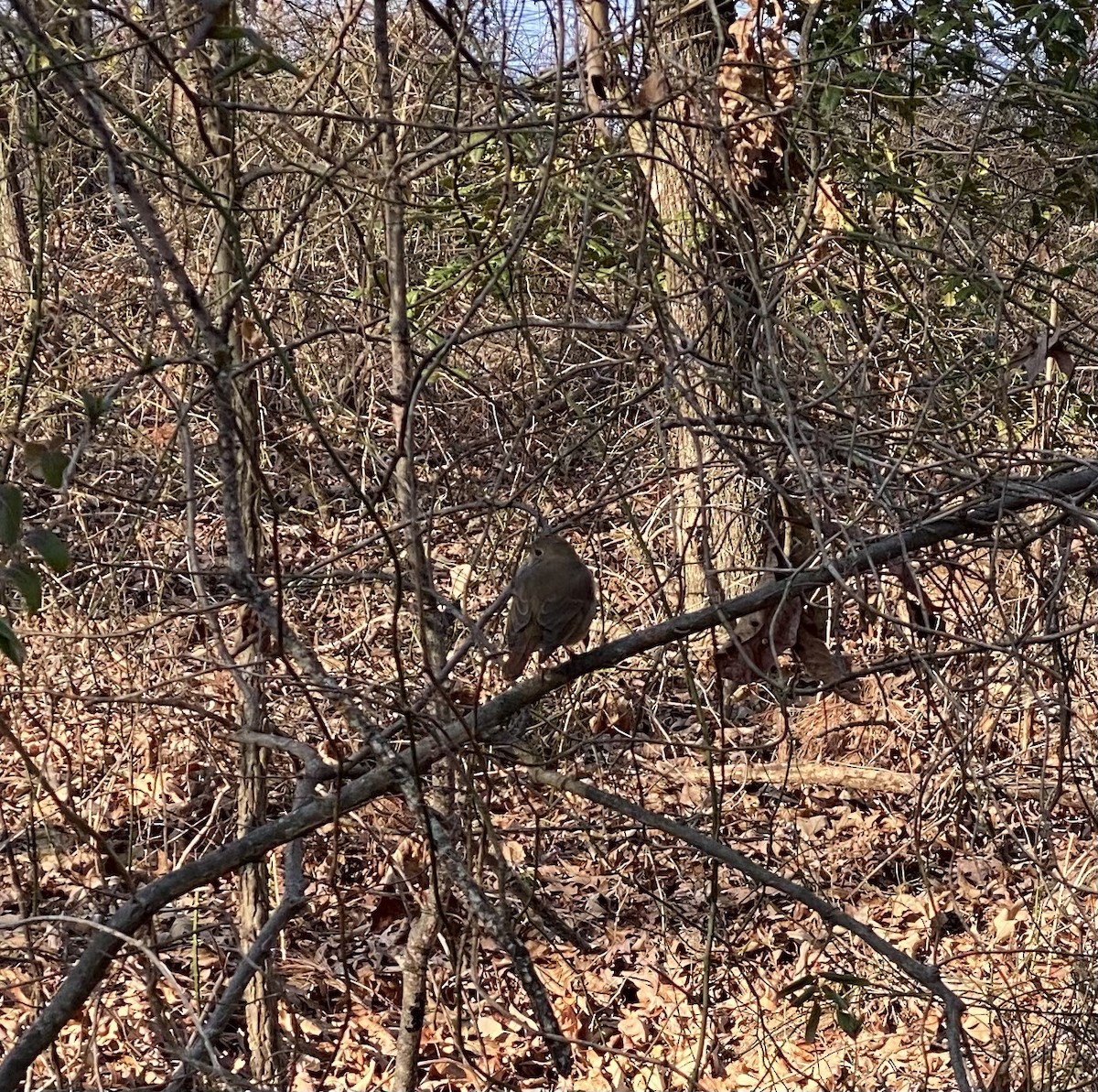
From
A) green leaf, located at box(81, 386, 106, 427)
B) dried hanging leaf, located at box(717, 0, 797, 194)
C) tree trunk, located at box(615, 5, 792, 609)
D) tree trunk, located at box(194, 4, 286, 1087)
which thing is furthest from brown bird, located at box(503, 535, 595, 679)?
green leaf, located at box(81, 386, 106, 427)

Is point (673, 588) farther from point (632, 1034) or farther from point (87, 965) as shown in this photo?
point (87, 965)

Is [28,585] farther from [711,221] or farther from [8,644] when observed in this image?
[711,221]

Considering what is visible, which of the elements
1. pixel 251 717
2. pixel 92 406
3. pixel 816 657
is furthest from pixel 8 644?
pixel 816 657

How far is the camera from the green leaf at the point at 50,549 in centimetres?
187

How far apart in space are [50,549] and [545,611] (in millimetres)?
2526

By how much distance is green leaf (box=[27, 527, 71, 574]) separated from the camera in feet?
6.13

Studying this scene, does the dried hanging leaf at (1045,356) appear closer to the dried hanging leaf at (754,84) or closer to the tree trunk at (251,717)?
the dried hanging leaf at (754,84)

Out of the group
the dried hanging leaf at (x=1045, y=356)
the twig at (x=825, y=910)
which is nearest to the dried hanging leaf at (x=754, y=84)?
the dried hanging leaf at (x=1045, y=356)

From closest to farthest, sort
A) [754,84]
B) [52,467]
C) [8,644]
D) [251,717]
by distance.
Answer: [8,644] → [52,467] → [251,717] → [754,84]

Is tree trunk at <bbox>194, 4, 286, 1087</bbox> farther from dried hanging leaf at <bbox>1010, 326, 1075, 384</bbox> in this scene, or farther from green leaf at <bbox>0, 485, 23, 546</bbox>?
dried hanging leaf at <bbox>1010, 326, 1075, 384</bbox>

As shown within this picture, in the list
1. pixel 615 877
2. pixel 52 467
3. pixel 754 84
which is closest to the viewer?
pixel 52 467

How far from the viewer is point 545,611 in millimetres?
4301

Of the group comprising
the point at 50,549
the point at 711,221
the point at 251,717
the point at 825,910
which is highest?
the point at 711,221

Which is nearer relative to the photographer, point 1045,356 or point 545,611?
point 1045,356
